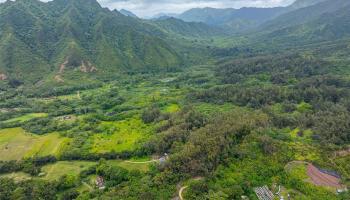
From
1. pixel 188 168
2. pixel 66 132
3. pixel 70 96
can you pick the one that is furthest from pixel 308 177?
pixel 70 96

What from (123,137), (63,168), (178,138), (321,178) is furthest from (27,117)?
(321,178)

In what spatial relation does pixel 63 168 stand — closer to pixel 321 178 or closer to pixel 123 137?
pixel 123 137

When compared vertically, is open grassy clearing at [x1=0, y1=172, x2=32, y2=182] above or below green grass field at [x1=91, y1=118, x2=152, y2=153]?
below

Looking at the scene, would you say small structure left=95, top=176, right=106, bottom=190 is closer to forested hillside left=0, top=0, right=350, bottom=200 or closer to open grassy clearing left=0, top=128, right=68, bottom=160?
forested hillside left=0, top=0, right=350, bottom=200

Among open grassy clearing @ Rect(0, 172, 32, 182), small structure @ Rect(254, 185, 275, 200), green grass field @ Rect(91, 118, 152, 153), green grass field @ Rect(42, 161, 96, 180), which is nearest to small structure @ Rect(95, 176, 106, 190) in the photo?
green grass field @ Rect(42, 161, 96, 180)

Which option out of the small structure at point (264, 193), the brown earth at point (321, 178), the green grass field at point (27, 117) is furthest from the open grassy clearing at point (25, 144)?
the brown earth at point (321, 178)

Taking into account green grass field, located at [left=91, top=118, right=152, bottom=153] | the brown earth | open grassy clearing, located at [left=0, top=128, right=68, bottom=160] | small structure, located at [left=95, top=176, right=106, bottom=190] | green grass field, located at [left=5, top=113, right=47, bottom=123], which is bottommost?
the brown earth

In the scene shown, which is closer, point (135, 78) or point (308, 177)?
point (308, 177)

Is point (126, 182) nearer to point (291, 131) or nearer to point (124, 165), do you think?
point (124, 165)
